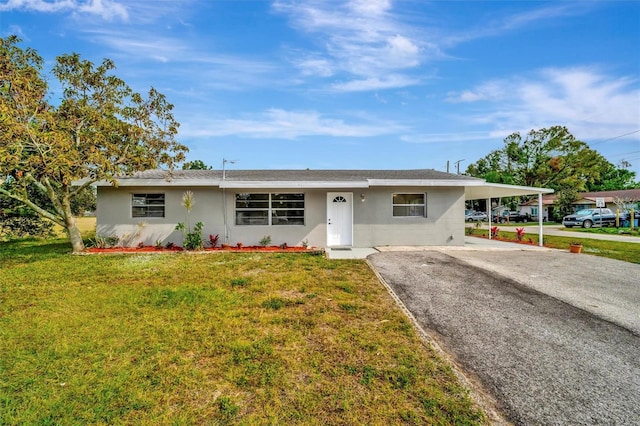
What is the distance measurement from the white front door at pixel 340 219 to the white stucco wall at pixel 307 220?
18 centimetres

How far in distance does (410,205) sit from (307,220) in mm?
4171

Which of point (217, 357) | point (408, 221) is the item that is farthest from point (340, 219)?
point (217, 357)

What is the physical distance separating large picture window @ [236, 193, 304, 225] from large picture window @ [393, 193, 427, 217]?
3791 mm

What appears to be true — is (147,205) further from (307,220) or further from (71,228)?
(307,220)

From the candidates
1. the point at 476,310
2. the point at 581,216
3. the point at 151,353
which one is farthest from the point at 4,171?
the point at 581,216

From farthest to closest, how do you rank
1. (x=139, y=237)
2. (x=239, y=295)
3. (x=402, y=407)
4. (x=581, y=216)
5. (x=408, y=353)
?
1. (x=581, y=216)
2. (x=139, y=237)
3. (x=239, y=295)
4. (x=408, y=353)
5. (x=402, y=407)

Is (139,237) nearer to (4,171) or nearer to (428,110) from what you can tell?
(4,171)

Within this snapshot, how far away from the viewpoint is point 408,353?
Answer: 359 cm

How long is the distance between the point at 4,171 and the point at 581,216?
33.8 m

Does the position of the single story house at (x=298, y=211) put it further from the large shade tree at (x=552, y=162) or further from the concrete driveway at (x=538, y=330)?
the large shade tree at (x=552, y=162)

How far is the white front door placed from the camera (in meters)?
12.2

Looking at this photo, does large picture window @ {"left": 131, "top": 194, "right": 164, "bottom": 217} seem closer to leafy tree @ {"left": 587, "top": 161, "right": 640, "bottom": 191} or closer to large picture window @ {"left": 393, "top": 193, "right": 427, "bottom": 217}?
large picture window @ {"left": 393, "top": 193, "right": 427, "bottom": 217}

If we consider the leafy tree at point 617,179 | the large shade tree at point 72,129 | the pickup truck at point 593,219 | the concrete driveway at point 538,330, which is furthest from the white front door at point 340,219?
the leafy tree at point 617,179

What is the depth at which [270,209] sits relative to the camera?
39.7 feet
